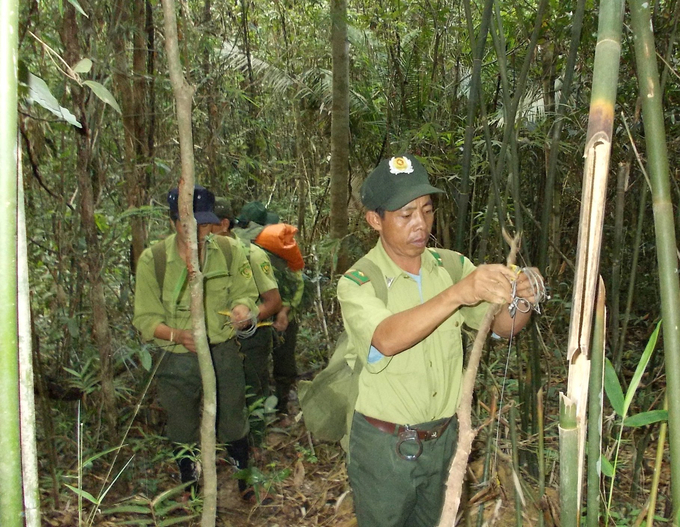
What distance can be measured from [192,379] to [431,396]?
152 centimetres

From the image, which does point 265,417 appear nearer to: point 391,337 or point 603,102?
point 391,337

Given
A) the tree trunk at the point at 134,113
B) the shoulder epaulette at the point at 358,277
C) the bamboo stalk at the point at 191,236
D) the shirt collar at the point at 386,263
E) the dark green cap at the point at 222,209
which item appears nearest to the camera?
the bamboo stalk at the point at 191,236

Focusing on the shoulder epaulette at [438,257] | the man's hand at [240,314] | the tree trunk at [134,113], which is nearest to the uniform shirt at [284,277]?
the tree trunk at [134,113]

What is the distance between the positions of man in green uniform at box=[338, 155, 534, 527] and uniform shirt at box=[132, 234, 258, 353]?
3.58ft

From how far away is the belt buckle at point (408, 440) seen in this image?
71.3 inches

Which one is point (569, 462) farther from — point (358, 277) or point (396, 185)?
point (396, 185)

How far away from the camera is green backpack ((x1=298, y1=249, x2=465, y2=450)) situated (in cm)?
197

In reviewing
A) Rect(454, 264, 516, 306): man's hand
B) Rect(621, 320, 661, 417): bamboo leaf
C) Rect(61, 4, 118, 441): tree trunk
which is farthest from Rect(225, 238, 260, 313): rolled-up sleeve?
Rect(621, 320, 661, 417): bamboo leaf

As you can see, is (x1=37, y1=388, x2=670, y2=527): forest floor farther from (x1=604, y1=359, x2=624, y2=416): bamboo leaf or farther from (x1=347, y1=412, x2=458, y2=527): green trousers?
(x1=604, y1=359, x2=624, y2=416): bamboo leaf

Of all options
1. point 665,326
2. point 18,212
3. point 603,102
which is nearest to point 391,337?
point 665,326

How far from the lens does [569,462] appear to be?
690 millimetres

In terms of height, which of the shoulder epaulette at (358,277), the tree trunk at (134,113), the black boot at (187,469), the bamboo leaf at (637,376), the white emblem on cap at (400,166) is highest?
the tree trunk at (134,113)

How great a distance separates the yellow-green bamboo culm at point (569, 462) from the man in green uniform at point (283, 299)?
3.39m

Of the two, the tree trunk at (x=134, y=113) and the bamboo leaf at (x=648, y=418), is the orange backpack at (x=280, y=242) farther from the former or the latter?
the bamboo leaf at (x=648, y=418)
